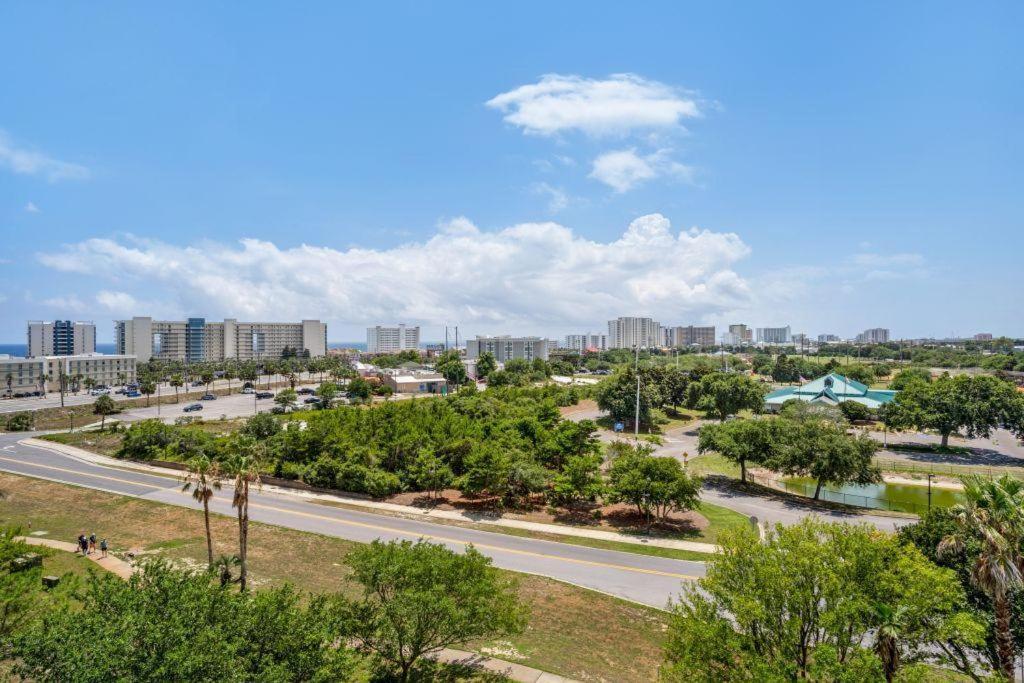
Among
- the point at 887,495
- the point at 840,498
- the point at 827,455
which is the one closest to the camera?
the point at 827,455

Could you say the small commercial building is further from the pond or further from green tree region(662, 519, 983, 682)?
green tree region(662, 519, 983, 682)

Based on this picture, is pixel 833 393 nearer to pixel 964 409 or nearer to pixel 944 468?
pixel 964 409

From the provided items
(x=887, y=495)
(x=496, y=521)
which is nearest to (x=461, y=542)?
(x=496, y=521)

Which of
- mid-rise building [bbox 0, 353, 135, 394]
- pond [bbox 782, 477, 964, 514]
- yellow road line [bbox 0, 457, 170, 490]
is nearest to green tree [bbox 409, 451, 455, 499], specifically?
yellow road line [bbox 0, 457, 170, 490]

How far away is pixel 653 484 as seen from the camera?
110 ft

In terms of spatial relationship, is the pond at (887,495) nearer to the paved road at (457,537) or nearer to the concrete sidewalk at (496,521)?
the concrete sidewalk at (496,521)

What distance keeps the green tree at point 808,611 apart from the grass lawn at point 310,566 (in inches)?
207

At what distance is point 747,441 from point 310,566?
118ft

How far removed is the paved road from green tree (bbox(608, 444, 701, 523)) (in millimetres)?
5104

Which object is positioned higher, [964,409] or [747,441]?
[964,409]

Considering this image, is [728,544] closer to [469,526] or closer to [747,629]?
[747,629]

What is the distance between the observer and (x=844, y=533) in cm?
1686

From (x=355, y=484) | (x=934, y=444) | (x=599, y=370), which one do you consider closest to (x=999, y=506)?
(x=355, y=484)

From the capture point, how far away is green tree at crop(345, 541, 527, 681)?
1580cm
